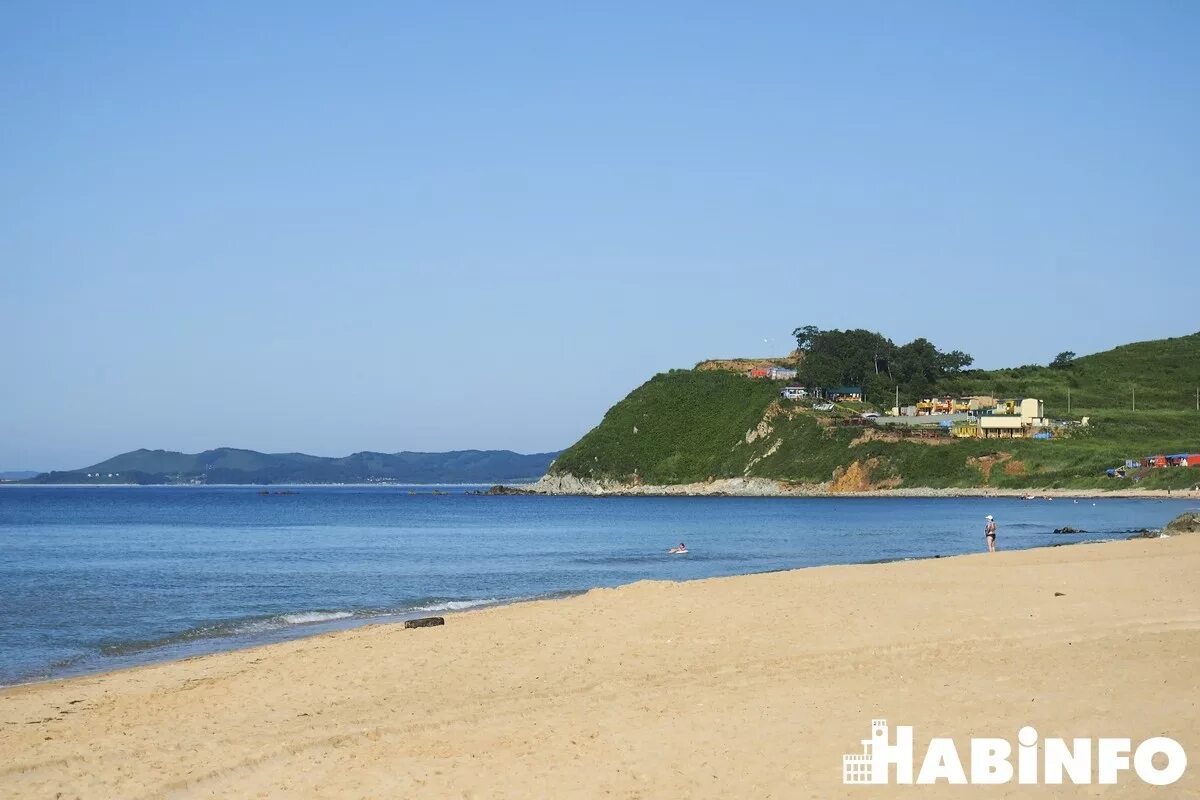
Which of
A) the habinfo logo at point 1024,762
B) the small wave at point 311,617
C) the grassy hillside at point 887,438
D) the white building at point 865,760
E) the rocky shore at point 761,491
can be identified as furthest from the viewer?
the grassy hillside at point 887,438

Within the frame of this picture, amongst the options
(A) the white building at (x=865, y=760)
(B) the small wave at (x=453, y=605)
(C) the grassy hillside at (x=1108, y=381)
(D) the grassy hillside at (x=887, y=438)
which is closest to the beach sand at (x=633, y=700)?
(A) the white building at (x=865, y=760)

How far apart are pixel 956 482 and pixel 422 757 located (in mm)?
119681

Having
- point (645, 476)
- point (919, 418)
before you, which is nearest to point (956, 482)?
point (919, 418)

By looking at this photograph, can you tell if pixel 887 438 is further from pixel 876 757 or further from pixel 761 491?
pixel 876 757

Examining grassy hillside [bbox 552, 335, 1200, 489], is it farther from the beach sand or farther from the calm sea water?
the beach sand

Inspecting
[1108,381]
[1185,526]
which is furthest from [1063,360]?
[1185,526]

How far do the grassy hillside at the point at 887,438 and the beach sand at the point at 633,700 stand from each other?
93229 millimetres

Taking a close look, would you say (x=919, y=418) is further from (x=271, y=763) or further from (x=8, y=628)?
(x=271, y=763)

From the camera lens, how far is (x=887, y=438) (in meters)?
136

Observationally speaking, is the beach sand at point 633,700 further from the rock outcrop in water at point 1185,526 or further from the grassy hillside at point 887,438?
the grassy hillside at point 887,438

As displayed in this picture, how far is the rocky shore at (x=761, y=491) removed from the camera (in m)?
105

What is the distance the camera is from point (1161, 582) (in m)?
22.5

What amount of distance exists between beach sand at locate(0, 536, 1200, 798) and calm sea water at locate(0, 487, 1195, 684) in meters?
6.12

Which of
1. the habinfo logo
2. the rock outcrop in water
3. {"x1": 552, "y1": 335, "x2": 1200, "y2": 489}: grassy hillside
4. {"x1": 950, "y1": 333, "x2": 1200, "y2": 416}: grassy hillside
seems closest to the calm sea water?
the rock outcrop in water
